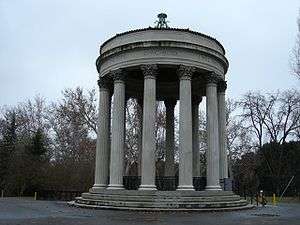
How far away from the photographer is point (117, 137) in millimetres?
30250

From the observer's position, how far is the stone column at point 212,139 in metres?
30.3

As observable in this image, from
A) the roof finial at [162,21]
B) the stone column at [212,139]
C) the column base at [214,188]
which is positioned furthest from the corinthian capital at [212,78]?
the column base at [214,188]

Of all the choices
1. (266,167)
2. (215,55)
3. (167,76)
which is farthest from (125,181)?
(266,167)

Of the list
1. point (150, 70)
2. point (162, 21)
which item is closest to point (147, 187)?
point (150, 70)

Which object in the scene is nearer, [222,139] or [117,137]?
[117,137]

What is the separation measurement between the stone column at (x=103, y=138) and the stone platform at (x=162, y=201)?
3.79m

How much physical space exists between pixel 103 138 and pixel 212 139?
862cm

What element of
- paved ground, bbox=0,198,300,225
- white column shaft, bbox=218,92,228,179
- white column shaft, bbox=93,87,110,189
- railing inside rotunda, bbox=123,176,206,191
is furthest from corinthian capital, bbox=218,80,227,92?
paved ground, bbox=0,198,300,225

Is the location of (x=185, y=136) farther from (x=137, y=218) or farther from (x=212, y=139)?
(x=137, y=218)

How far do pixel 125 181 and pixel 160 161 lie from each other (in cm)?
2802

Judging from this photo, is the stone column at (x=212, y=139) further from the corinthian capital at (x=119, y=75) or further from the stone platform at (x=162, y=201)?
the corinthian capital at (x=119, y=75)

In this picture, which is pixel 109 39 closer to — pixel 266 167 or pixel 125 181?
pixel 125 181

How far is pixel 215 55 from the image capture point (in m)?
32.0

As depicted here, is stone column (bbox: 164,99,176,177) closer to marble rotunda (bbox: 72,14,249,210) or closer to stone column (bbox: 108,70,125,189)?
marble rotunda (bbox: 72,14,249,210)
